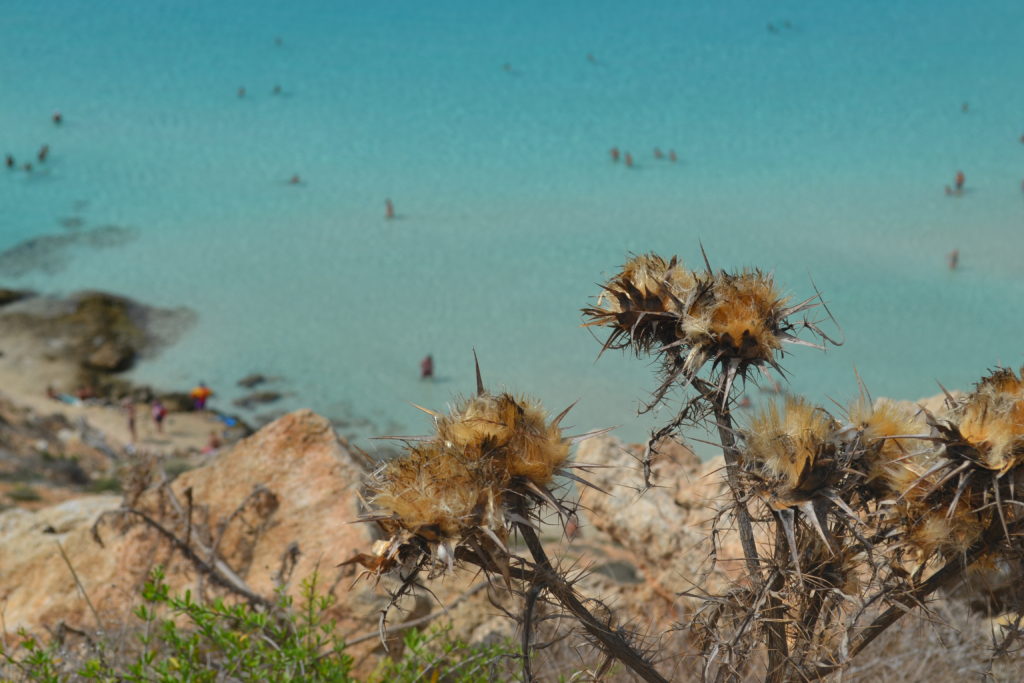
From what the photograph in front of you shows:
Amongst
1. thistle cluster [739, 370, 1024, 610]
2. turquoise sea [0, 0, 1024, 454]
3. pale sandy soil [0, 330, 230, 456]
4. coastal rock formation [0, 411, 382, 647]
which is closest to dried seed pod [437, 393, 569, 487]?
thistle cluster [739, 370, 1024, 610]

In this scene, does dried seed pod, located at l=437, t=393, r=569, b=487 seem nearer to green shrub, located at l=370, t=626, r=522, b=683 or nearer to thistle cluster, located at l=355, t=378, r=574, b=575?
thistle cluster, located at l=355, t=378, r=574, b=575

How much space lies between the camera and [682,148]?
3192cm

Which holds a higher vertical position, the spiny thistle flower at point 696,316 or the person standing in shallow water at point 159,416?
the spiny thistle flower at point 696,316

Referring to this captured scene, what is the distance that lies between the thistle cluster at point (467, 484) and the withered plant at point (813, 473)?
39 centimetres

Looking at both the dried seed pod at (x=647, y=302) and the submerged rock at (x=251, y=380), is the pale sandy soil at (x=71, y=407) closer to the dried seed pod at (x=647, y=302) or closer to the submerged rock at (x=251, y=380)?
the submerged rock at (x=251, y=380)

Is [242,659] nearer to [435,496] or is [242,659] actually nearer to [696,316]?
[435,496]

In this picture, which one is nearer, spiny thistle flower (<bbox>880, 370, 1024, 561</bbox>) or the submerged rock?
spiny thistle flower (<bbox>880, 370, 1024, 561</bbox>)

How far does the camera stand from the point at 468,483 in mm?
1857

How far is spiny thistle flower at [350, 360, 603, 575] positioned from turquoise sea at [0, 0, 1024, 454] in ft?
49.3

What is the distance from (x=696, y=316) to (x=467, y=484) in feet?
2.27

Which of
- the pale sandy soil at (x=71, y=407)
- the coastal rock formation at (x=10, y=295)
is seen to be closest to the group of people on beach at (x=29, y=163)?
the coastal rock formation at (x=10, y=295)

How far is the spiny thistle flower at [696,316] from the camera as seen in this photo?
2.13m

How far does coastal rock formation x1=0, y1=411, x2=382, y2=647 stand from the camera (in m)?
4.69

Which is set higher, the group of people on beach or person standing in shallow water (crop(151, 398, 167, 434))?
the group of people on beach
